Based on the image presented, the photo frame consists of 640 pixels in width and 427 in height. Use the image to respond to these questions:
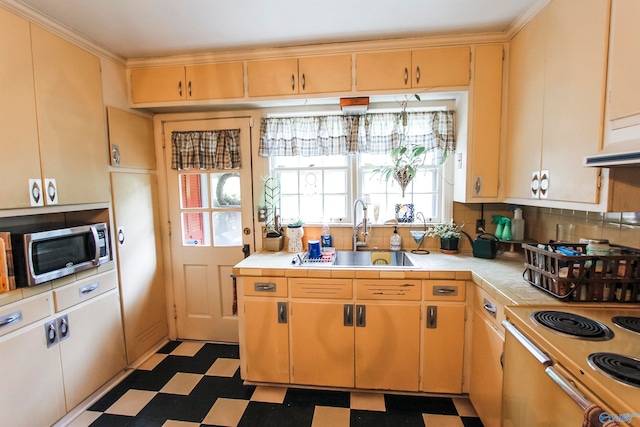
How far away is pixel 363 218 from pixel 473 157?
0.93 metres

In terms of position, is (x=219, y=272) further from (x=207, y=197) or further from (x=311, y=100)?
(x=311, y=100)

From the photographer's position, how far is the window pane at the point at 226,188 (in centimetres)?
254

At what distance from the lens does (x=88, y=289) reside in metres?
1.90

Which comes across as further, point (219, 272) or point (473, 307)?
point (219, 272)

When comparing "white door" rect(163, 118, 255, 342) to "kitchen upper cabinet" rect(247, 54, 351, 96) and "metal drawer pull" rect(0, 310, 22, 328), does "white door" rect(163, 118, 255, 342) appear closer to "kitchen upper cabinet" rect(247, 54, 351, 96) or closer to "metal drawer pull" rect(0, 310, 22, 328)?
"kitchen upper cabinet" rect(247, 54, 351, 96)

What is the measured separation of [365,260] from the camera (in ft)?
7.77

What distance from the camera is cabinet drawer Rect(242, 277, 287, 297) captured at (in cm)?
194

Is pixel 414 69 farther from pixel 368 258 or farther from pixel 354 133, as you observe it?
pixel 368 258

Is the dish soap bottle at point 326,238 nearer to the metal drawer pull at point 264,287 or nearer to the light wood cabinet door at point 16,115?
the metal drawer pull at point 264,287

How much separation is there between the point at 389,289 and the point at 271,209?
1.23 m

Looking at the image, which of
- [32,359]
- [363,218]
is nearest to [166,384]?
[32,359]

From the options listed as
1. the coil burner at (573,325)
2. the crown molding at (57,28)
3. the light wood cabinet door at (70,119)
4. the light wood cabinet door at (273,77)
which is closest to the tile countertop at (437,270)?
the coil burner at (573,325)

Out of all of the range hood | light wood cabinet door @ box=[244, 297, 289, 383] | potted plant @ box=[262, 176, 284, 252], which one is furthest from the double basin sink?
the range hood

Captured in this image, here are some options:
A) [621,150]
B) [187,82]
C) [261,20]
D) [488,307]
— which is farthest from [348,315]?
[187,82]
